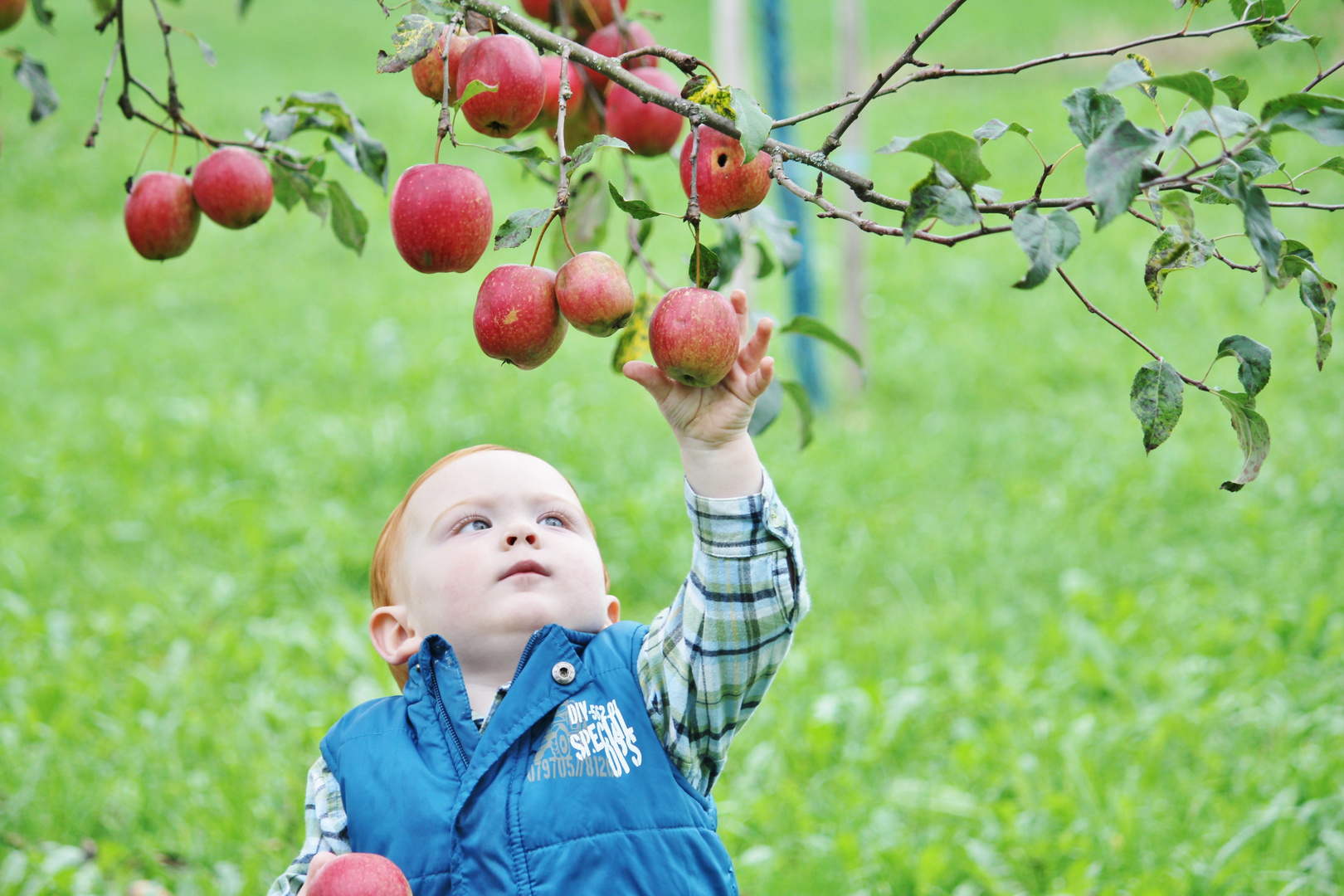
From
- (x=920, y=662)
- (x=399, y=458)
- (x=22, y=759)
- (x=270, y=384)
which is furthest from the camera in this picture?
(x=270, y=384)

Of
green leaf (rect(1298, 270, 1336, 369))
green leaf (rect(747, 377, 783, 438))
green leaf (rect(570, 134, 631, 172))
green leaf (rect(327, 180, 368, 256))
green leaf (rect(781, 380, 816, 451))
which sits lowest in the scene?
green leaf (rect(1298, 270, 1336, 369))

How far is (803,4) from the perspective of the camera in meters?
14.6

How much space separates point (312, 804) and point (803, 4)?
48.0 feet

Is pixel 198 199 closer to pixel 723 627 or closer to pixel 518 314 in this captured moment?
pixel 518 314

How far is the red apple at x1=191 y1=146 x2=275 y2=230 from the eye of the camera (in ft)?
4.47

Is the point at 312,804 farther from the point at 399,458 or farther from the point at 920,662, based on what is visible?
the point at 399,458

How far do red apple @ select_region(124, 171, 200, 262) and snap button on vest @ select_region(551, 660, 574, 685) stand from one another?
2.20 feet

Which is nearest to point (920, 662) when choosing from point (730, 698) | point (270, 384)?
point (730, 698)

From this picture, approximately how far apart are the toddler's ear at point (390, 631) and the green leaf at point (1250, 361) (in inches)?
38.1

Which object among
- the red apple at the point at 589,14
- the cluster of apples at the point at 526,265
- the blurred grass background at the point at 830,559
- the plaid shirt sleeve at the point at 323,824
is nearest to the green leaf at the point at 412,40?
the cluster of apples at the point at 526,265

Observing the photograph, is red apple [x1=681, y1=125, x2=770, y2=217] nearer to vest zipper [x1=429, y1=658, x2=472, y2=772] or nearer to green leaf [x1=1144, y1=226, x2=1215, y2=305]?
green leaf [x1=1144, y1=226, x2=1215, y2=305]

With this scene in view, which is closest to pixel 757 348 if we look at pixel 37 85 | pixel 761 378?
Result: pixel 761 378

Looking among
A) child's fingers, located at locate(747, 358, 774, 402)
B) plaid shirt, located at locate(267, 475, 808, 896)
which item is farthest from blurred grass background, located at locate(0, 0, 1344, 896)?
child's fingers, located at locate(747, 358, 774, 402)

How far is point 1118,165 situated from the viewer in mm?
754
